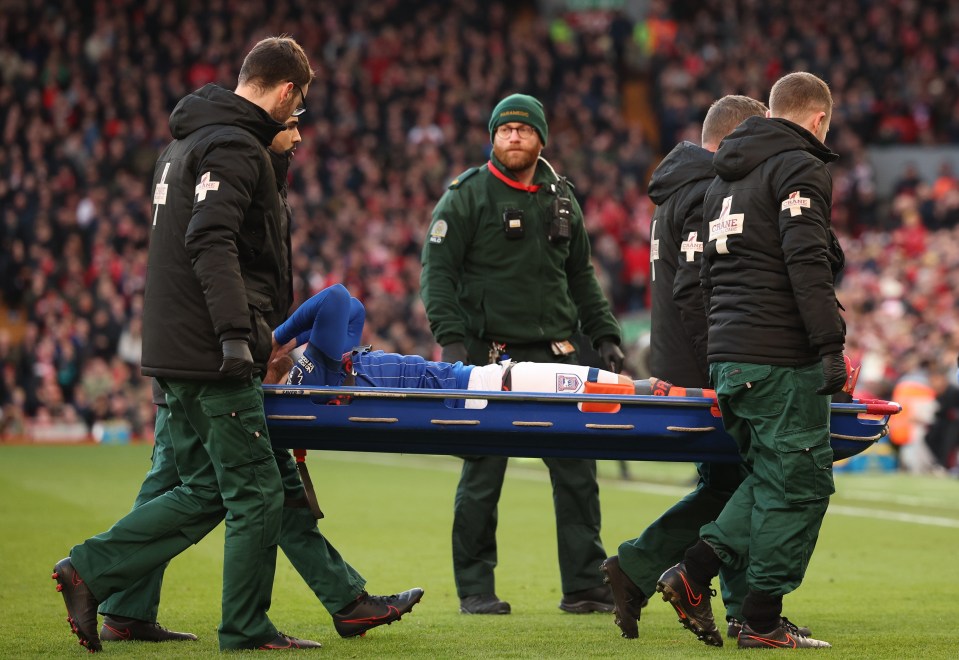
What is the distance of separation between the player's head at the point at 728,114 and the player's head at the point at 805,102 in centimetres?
60

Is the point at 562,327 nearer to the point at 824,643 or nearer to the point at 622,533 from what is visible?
the point at 824,643

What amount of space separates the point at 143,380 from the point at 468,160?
7550mm

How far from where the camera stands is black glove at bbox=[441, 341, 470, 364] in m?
7.27

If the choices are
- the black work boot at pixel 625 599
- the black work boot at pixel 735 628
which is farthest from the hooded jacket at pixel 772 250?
the black work boot at pixel 735 628

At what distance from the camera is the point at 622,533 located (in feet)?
34.1

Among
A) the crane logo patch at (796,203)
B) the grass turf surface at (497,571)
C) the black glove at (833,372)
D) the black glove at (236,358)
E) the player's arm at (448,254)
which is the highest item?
the crane logo patch at (796,203)

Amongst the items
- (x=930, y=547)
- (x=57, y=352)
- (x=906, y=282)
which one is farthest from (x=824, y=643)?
(x=57, y=352)

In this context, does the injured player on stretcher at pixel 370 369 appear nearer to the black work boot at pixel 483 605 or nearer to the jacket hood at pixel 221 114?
the jacket hood at pixel 221 114

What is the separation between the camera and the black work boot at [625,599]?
6.04 meters

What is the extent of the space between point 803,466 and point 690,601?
699mm

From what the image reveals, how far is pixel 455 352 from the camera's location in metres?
7.30

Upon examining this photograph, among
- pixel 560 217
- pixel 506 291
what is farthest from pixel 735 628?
pixel 560 217

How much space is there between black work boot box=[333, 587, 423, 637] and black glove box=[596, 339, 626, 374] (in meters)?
1.90

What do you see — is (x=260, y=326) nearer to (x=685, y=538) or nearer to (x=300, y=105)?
(x=300, y=105)
